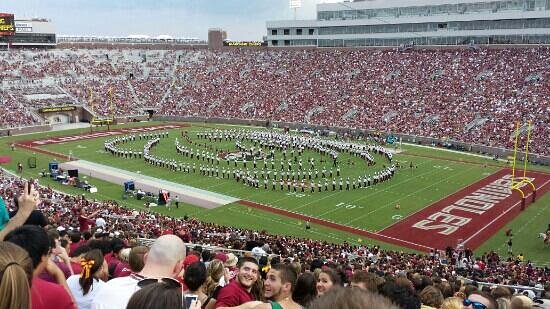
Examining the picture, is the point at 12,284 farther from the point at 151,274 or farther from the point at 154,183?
the point at 154,183

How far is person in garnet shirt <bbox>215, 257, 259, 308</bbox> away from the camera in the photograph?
4355mm

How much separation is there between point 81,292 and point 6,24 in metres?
60.7

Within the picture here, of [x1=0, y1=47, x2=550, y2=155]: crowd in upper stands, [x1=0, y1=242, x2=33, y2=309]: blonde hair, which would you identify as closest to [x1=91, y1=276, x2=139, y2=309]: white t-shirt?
[x1=0, y1=242, x2=33, y2=309]: blonde hair

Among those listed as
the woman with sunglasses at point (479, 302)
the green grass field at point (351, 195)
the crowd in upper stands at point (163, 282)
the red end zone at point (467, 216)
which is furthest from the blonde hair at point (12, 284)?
the red end zone at point (467, 216)

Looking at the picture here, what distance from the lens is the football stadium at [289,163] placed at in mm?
4531

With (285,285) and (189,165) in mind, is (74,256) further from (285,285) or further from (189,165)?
(189,165)

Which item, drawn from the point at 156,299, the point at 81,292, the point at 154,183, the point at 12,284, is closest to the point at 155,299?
the point at 156,299

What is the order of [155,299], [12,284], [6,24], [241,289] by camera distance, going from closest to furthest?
[12,284], [155,299], [241,289], [6,24]

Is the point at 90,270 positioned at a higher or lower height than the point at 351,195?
higher

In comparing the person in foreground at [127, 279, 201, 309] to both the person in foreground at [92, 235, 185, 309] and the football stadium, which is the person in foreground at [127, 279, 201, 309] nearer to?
the football stadium

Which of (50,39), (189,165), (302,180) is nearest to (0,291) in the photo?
(302,180)

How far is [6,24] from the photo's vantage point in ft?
187

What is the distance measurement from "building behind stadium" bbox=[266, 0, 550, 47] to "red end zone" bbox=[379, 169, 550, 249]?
76.3 ft

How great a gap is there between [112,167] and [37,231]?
96.3 feet
